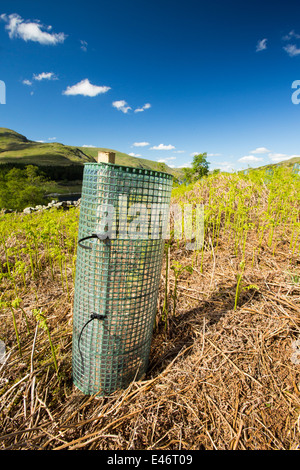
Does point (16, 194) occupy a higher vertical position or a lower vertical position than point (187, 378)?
higher

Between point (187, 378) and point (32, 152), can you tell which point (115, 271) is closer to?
point (187, 378)

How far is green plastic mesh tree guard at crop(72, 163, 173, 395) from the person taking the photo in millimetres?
1511

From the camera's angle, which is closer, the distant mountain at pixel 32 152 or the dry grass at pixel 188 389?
the dry grass at pixel 188 389

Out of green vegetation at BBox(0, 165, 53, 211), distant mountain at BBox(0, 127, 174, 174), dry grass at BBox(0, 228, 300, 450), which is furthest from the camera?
distant mountain at BBox(0, 127, 174, 174)

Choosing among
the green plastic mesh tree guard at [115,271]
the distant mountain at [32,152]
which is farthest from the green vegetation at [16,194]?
the distant mountain at [32,152]

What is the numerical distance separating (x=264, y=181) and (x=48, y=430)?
5.59 m

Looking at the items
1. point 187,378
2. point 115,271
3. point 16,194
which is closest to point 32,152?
point 16,194

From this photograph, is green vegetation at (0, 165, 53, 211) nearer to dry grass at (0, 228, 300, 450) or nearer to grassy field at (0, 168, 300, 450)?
grassy field at (0, 168, 300, 450)

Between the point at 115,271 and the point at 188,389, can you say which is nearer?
the point at 115,271

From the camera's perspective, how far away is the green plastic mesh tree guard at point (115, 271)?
59.5 inches

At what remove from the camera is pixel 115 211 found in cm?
150

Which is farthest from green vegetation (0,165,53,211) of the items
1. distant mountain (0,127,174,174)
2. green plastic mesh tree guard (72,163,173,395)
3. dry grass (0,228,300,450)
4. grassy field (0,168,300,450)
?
distant mountain (0,127,174,174)

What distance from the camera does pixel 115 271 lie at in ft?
5.22

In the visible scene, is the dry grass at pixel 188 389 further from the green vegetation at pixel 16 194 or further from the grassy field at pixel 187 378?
the green vegetation at pixel 16 194
